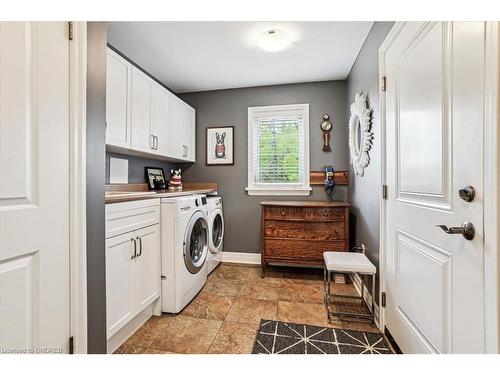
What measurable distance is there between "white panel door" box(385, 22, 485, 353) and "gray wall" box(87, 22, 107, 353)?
1.60m

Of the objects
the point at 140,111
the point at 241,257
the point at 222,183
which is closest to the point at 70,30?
the point at 140,111

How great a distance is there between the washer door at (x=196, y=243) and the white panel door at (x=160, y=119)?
875mm

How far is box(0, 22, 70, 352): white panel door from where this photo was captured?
747 millimetres

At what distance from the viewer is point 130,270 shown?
5.04 ft

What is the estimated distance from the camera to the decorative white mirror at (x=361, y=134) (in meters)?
1.93

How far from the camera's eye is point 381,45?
5.38 ft

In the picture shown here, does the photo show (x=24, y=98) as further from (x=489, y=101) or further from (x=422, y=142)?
(x=422, y=142)

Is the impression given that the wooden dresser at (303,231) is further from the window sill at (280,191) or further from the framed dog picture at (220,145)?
the framed dog picture at (220,145)

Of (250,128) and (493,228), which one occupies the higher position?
(250,128)

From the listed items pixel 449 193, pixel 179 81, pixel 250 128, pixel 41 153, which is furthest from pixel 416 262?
pixel 179 81

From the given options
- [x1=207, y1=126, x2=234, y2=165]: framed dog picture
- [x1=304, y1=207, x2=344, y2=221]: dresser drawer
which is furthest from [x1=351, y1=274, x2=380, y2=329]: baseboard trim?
[x1=207, y1=126, x2=234, y2=165]: framed dog picture

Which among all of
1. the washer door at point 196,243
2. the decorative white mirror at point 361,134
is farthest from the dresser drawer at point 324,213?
the washer door at point 196,243

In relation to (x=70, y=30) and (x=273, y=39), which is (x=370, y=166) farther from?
(x=70, y=30)

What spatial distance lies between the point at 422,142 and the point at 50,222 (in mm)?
1755
